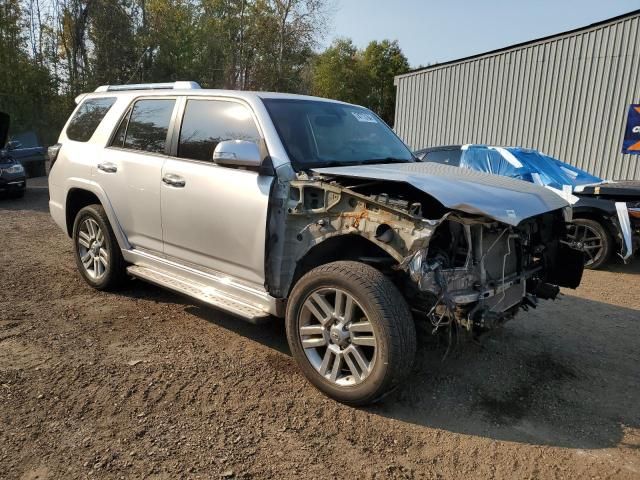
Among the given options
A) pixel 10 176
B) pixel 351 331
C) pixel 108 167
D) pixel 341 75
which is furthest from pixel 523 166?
pixel 341 75

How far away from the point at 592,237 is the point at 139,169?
5.81 metres

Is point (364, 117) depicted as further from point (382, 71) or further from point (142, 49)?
point (382, 71)

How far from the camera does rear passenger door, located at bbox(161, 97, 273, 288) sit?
11.8 feet

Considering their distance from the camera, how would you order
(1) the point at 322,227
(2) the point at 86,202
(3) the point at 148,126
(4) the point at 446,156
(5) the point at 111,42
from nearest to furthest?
1. (1) the point at 322,227
2. (3) the point at 148,126
3. (2) the point at 86,202
4. (4) the point at 446,156
5. (5) the point at 111,42

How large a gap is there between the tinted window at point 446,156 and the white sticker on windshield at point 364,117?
4.04m

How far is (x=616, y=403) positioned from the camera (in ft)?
11.1

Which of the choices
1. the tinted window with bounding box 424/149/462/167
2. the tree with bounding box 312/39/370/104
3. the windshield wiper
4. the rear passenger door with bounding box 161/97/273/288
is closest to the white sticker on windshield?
the windshield wiper

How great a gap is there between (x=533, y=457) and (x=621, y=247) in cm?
484

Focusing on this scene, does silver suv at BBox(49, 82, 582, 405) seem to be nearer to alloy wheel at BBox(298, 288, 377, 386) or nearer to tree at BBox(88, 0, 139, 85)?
alloy wheel at BBox(298, 288, 377, 386)

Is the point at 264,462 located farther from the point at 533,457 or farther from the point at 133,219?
the point at 133,219

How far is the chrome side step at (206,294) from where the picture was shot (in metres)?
3.62

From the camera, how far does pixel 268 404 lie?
320cm

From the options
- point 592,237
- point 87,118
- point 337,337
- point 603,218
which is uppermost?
point 87,118

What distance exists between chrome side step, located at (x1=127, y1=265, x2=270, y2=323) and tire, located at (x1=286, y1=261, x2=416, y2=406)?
0.31 m
